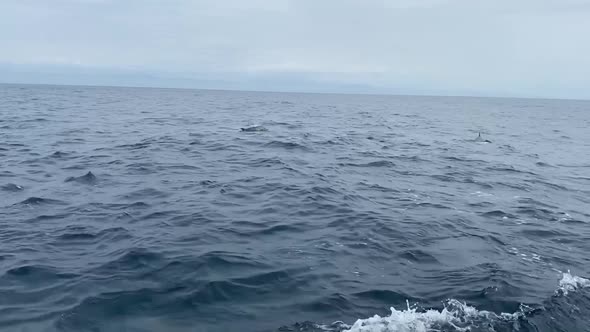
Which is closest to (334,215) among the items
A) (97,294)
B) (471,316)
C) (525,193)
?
(471,316)

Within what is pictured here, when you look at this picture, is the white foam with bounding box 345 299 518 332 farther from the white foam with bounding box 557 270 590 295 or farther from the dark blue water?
the white foam with bounding box 557 270 590 295

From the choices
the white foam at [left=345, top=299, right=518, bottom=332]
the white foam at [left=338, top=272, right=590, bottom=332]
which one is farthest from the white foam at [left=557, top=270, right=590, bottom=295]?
the white foam at [left=345, top=299, right=518, bottom=332]

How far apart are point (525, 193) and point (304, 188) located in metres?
10.1

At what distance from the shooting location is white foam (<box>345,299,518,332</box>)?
8.29 metres

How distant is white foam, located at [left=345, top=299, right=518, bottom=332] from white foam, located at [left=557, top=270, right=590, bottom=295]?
2189 mm

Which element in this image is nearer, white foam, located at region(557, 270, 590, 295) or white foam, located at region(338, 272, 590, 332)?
white foam, located at region(338, 272, 590, 332)

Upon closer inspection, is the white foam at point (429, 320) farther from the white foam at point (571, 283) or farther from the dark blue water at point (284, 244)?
the white foam at point (571, 283)

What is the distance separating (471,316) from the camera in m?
8.71

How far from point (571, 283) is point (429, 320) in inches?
173

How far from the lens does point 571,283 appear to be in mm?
10344

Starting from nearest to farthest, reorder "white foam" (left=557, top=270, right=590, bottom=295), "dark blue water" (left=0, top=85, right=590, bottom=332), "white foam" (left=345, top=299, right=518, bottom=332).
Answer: "white foam" (left=345, top=299, right=518, bottom=332) → "dark blue water" (left=0, top=85, right=590, bottom=332) → "white foam" (left=557, top=270, right=590, bottom=295)

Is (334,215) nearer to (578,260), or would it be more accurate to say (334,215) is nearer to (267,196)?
(267,196)

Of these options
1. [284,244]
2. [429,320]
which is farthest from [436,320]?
[284,244]

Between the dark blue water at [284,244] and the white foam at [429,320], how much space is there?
4cm
